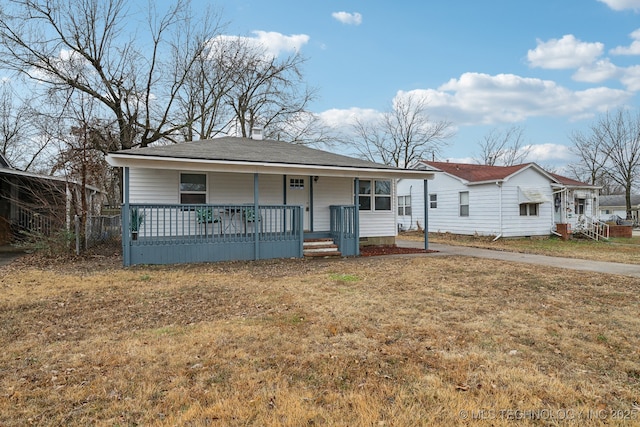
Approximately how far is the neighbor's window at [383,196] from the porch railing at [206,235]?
363 cm

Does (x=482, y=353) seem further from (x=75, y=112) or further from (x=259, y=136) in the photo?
(x=75, y=112)

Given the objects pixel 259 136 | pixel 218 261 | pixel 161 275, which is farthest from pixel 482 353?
pixel 259 136

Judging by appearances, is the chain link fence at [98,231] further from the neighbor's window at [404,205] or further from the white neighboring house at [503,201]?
the neighbor's window at [404,205]

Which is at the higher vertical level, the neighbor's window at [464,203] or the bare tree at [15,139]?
the bare tree at [15,139]

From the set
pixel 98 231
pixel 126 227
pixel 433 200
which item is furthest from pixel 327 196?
pixel 433 200

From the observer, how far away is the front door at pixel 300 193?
474 inches

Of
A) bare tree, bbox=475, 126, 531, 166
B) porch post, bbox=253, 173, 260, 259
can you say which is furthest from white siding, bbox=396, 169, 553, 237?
bare tree, bbox=475, 126, 531, 166

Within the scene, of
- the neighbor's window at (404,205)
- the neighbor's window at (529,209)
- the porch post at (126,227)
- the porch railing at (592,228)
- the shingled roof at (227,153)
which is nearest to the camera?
the porch post at (126,227)

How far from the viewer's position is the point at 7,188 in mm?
14320

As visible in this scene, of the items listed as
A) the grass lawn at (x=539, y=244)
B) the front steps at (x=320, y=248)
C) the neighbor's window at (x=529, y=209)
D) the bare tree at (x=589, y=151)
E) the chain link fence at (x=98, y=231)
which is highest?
the bare tree at (x=589, y=151)

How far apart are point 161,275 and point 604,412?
7556 mm

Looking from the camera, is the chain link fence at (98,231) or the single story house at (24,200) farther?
the single story house at (24,200)

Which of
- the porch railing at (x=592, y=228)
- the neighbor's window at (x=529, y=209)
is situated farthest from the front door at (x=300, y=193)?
the porch railing at (x=592, y=228)

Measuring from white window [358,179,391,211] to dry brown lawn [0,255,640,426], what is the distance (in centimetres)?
622
